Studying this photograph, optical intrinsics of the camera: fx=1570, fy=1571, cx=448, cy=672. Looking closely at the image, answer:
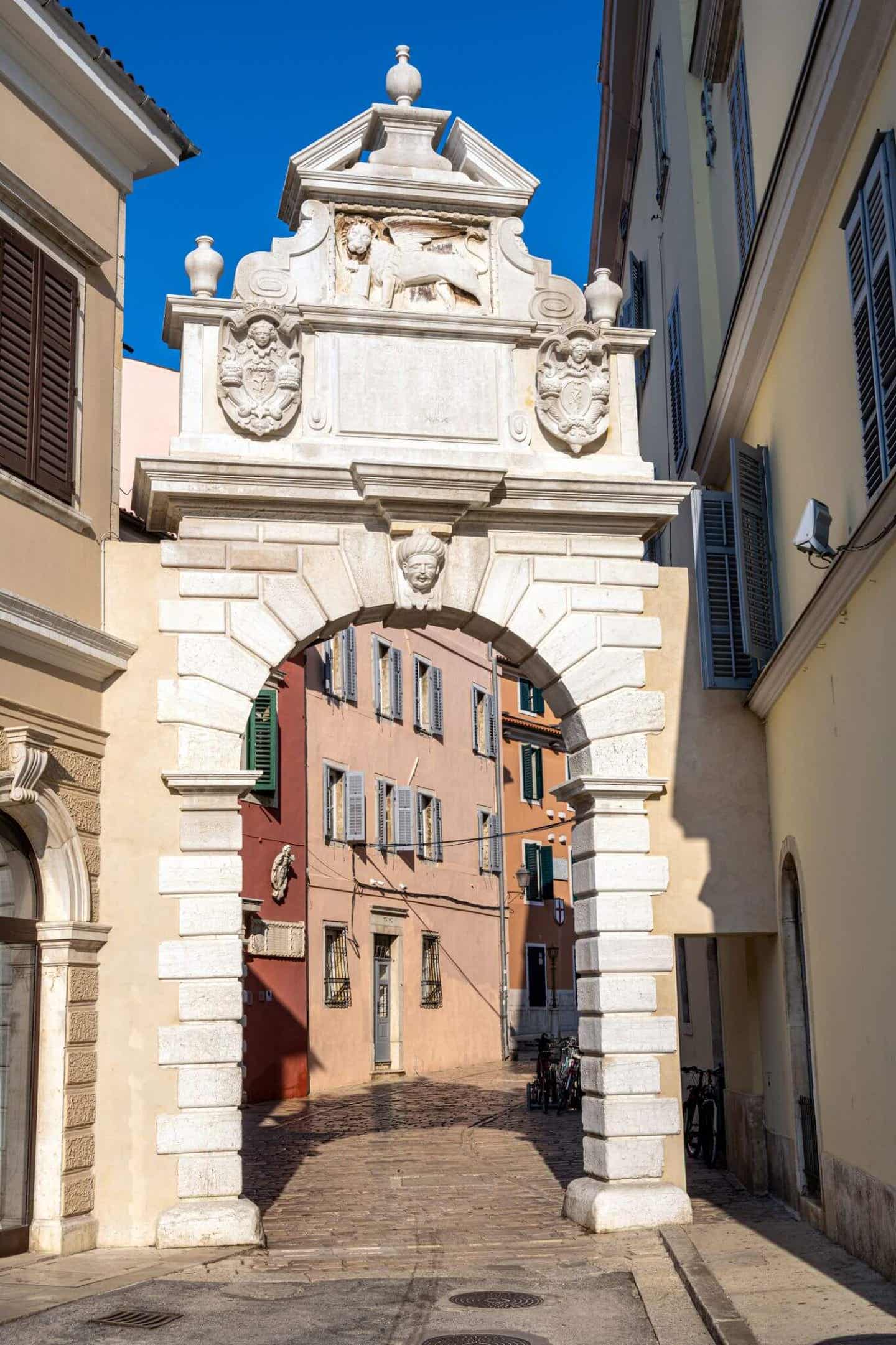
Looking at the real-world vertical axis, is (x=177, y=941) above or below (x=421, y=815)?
below

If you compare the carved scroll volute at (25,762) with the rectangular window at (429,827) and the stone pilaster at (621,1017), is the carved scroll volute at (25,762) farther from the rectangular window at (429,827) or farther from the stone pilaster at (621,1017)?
the rectangular window at (429,827)

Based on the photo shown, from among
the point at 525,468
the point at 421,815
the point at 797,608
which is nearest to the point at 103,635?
the point at 525,468

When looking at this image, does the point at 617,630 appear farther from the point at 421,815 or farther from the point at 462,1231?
the point at 421,815

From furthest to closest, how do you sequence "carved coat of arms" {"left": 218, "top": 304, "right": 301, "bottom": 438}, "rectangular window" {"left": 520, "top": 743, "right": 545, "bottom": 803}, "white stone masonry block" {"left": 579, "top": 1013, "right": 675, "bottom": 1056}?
1. "rectangular window" {"left": 520, "top": 743, "right": 545, "bottom": 803}
2. "carved coat of arms" {"left": 218, "top": 304, "right": 301, "bottom": 438}
3. "white stone masonry block" {"left": 579, "top": 1013, "right": 675, "bottom": 1056}

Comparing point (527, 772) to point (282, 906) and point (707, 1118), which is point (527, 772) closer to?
point (282, 906)

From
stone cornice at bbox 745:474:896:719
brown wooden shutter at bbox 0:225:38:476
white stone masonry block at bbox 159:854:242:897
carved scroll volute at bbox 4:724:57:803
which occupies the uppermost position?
brown wooden shutter at bbox 0:225:38:476

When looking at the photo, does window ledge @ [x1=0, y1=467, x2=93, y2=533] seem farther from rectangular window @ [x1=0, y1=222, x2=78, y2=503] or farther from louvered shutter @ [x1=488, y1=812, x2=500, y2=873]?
louvered shutter @ [x1=488, y1=812, x2=500, y2=873]

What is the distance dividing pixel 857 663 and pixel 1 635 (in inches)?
220

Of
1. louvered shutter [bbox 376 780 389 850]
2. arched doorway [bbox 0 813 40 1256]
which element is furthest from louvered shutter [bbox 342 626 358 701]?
arched doorway [bbox 0 813 40 1256]

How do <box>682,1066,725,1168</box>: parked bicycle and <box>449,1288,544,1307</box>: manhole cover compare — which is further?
<box>682,1066,725,1168</box>: parked bicycle

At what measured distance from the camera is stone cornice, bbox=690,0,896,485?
834 centimetres

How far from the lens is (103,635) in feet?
38.6

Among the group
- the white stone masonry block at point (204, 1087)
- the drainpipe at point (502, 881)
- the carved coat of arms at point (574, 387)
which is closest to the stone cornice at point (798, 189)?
the carved coat of arms at point (574, 387)

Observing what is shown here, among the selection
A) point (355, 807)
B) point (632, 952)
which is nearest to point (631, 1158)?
point (632, 952)
